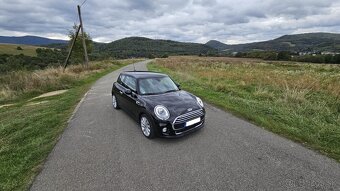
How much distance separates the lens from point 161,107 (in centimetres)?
511

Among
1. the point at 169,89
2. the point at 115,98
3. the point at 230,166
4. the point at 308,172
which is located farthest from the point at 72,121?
the point at 308,172

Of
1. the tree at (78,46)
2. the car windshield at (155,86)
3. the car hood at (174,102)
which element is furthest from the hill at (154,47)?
the car hood at (174,102)

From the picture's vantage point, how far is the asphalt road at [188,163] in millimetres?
3404

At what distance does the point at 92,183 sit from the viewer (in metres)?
3.49

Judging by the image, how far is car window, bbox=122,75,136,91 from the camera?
649 centimetres

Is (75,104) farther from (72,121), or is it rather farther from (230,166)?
(230,166)

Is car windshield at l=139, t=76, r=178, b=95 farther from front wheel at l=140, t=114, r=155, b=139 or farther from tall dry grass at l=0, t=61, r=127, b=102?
tall dry grass at l=0, t=61, r=127, b=102

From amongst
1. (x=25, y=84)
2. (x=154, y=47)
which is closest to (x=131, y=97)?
(x=25, y=84)

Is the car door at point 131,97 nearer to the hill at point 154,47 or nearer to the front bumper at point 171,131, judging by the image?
the front bumper at point 171,131

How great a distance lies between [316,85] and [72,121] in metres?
12.8

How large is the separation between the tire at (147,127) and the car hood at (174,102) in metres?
0.37

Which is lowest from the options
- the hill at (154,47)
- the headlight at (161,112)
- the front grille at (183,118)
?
the front grille at (183,118)

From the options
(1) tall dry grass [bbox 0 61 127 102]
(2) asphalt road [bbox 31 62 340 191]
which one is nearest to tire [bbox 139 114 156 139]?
(2) asphalt road [bbox 31 62 340 191]

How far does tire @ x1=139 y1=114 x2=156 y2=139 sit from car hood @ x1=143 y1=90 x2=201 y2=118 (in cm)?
37
